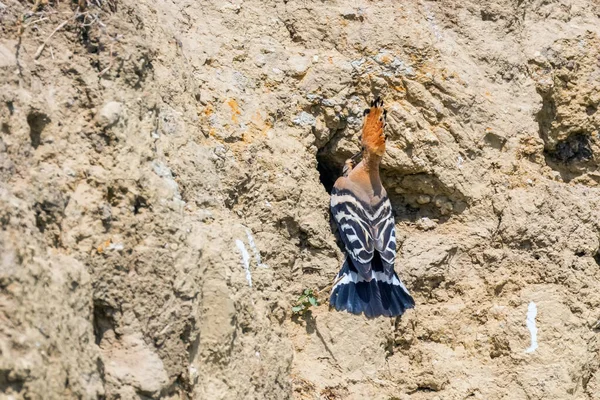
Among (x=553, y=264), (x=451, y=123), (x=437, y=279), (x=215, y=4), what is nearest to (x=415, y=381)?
(x=437, y=279)

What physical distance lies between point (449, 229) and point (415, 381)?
0.74m

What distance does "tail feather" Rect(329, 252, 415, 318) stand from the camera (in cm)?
390

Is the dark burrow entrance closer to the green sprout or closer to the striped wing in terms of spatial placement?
the striped wing

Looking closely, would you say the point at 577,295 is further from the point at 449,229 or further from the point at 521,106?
the point at 521,106

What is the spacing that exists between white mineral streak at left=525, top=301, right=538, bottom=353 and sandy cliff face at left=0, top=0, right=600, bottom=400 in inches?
1.0

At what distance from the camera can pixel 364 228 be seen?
4305 millimetres

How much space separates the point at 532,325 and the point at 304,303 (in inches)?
40.3

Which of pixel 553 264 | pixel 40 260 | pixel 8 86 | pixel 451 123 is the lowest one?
pixel 553 264

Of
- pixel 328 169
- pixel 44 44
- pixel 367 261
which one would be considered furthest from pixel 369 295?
pixel 44 44

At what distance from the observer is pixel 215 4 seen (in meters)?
4.19

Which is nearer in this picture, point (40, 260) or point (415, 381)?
point (40, 260)

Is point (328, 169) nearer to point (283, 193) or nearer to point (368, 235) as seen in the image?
point (368, 235)

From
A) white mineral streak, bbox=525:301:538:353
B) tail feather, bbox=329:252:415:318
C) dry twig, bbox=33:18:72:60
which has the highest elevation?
dry twig, bbox=33:18:72:60

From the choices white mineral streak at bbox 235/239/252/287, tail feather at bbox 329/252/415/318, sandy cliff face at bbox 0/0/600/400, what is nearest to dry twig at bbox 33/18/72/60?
sandy cliff face at bbox 0/0/600/400
